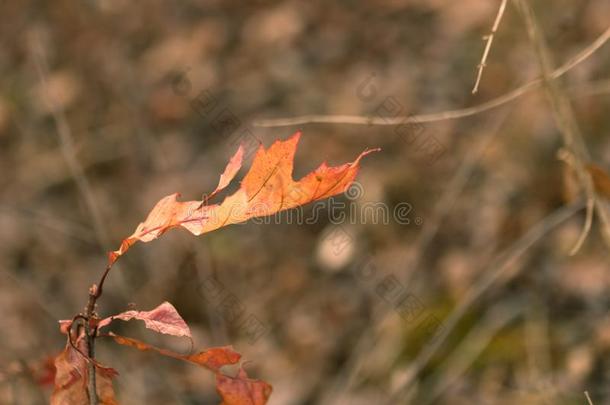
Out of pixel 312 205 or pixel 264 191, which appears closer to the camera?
pixel 264 191

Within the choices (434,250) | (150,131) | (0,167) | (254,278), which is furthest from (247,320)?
(0,167)

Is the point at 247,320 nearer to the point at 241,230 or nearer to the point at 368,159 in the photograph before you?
the point at 241,230

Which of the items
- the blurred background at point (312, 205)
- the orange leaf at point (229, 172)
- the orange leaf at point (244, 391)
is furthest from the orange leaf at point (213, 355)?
the blurred background at point (312, 205)

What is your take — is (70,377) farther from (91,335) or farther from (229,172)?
(229,172)

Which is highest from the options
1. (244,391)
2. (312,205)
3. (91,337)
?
(312,205)

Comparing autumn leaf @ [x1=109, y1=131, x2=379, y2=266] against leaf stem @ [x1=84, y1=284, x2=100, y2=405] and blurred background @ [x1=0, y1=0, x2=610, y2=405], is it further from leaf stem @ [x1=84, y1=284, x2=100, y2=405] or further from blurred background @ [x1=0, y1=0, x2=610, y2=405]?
blurred background @ [x1=0, y1=0, x2=610, y2=405]

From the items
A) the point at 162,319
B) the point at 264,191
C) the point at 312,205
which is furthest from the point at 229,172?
the point at 312,205

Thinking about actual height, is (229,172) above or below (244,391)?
above
